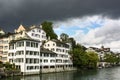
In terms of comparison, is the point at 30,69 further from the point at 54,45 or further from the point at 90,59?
the point at 90,59

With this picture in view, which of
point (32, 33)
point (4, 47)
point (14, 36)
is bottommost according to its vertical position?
point (4, 47)


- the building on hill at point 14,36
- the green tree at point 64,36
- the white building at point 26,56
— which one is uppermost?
the green tree at point 64,36

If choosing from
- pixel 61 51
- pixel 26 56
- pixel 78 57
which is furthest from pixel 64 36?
pixel 26 56

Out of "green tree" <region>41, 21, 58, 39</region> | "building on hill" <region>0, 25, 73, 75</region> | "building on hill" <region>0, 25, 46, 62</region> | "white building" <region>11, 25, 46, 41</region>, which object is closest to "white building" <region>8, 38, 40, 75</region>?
"building on hill" <region>0, 25, 73, 75</region>

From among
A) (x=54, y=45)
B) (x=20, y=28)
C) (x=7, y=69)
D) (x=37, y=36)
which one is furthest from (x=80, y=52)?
(x=7, y=69)

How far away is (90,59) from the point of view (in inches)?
5030

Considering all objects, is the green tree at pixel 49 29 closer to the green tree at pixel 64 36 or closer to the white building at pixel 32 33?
the green tree at pixel 64 36

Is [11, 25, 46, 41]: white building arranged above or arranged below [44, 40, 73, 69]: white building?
above

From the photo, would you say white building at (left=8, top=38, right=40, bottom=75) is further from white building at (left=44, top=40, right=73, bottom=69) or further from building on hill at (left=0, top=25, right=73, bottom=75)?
white building at (left=44, top=40, right=73, bottom=69)

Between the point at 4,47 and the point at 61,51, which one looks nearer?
the point at 4,47

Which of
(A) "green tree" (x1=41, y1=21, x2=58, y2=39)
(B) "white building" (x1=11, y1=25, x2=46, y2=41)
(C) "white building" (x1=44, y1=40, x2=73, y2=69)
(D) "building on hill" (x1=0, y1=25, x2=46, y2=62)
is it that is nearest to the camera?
(D) "building on hill" (x1=0, y1=25, x2=46, y2=62)

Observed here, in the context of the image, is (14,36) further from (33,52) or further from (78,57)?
(78,57)

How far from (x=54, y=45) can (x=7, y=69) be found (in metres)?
36.5

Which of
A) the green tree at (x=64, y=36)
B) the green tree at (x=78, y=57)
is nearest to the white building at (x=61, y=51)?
the green tree at (x=78, y=57)
